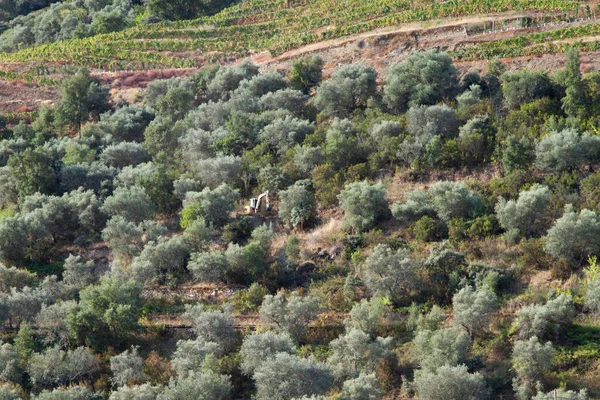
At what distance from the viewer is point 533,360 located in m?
29.5

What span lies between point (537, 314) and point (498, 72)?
2093 cm

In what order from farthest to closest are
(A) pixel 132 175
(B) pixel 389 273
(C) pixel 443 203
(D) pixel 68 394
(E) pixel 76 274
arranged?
(A) pixel 132 175, (E) pixel 76 274, (C) pixel 443 203, (B) pixel 389 273, (D) pixel 68 394

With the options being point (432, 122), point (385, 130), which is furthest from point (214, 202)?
point (432, 122)

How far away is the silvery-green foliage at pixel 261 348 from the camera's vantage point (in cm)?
3152

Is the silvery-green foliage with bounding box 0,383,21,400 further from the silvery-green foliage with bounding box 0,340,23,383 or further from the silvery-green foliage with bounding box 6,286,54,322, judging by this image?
the silvery-green foliage with bounding box 6,286,54,322

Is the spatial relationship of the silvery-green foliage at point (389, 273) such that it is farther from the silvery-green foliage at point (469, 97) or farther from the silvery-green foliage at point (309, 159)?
the silvery-green foliage at point (469, 97)

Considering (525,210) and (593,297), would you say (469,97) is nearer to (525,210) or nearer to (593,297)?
(525,210)

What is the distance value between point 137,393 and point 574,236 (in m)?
16.7

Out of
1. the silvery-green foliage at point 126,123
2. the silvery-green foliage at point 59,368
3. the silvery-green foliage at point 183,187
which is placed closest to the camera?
the silvery-green foliage at point 59,368

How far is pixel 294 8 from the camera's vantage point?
70.6 meters

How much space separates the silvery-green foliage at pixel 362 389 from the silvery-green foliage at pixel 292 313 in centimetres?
469

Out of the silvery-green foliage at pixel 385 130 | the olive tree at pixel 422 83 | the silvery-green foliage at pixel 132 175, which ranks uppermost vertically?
the olive tree at pixel 422 83

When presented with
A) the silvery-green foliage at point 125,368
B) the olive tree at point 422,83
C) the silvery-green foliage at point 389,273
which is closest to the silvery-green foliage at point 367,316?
the silvery-green foliage at point 389,273

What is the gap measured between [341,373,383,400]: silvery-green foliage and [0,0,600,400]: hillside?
88 mm
